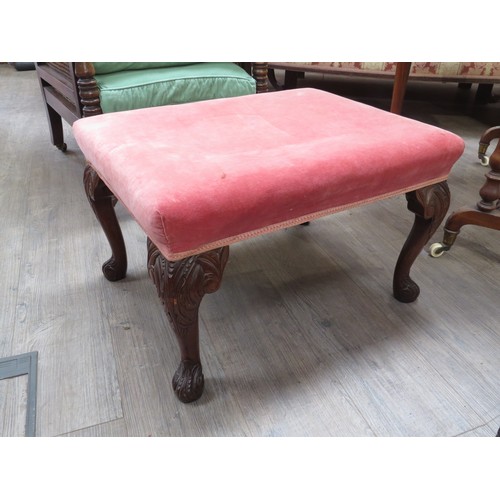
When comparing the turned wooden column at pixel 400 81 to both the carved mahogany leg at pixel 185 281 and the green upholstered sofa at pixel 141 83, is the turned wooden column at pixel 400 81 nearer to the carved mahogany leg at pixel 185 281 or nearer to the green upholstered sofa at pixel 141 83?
the green upholstered sofa at pixel 141 83

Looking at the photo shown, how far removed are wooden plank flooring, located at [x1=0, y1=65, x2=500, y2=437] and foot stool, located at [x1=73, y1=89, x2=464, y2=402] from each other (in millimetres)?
116

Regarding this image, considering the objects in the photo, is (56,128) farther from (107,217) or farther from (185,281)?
(185,281)

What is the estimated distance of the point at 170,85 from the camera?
1346 millimetres

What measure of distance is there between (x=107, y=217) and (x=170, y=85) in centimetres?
59

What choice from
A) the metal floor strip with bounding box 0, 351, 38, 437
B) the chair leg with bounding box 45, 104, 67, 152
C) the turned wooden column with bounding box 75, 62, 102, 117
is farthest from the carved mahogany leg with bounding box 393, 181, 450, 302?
the chair leg with bounding box 45, 104, 67, 152

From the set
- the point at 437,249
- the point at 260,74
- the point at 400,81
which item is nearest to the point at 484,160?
the point at 400,81

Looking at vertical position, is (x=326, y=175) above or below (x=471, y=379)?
above

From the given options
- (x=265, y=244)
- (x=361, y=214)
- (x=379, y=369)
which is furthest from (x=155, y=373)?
(x=361, y=214)

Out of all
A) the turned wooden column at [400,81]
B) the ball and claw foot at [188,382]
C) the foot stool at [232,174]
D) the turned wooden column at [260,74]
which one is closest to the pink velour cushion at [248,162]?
the foot stool at [232,174]

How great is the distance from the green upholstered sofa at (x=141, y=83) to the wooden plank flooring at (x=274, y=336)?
0.37 metres

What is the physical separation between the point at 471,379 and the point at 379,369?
0.57ft

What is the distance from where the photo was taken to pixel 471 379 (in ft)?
2.69

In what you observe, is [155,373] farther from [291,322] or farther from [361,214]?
[361,214]

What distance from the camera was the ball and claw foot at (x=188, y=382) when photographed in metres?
0.76
